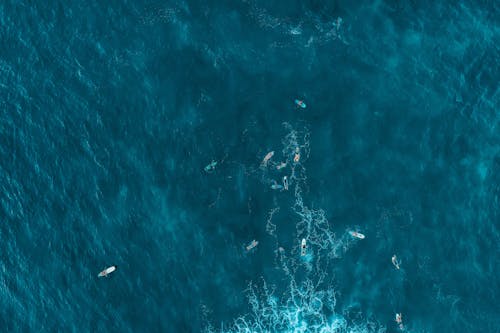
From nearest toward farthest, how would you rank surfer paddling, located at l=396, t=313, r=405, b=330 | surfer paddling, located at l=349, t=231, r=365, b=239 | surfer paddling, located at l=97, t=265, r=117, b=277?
surfer paddling, located at l=396, t=313, r=405, b=330
surfer paddling, located at l=97, t=265, r=117, b=277
surfer paddling, located at l=349, t=231, r=365, b=239

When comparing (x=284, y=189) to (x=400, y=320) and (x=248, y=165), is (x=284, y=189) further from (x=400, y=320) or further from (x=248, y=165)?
(x=400, y=320)

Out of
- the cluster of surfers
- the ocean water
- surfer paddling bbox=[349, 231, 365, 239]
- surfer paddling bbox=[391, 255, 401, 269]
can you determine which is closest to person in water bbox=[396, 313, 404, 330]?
the cluster of surfers

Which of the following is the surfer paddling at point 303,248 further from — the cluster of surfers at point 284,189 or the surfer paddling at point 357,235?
the surfer paddling at point 357,235

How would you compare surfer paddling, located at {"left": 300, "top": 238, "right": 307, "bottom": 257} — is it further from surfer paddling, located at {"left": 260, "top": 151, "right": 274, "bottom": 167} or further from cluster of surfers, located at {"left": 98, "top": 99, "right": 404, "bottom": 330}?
surfer paddling, located at {"left": 260, "top": 151, "right": 274, "bottom": 167}


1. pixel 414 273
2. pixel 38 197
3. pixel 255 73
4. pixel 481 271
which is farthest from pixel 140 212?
pixel 481 271

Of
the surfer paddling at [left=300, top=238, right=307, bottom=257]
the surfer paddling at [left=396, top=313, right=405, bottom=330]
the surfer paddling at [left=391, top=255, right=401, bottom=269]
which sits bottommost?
the surfer paddling at [left=396, top=313, right=405, bottom=330]

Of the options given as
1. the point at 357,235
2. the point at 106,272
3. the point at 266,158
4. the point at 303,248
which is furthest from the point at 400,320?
the point at 106,272

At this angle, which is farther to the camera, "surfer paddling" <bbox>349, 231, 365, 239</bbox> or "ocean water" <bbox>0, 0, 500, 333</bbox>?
"surfer paddling" <bbox>349, 231, 365, 239</bbox>

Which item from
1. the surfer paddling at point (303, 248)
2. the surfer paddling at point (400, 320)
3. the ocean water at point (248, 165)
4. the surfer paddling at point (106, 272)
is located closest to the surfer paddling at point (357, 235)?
the ocean water at point (248, 165)

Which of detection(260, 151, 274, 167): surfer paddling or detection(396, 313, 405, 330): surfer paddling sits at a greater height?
detection(260, 151, 274, 167): surfer paddling
